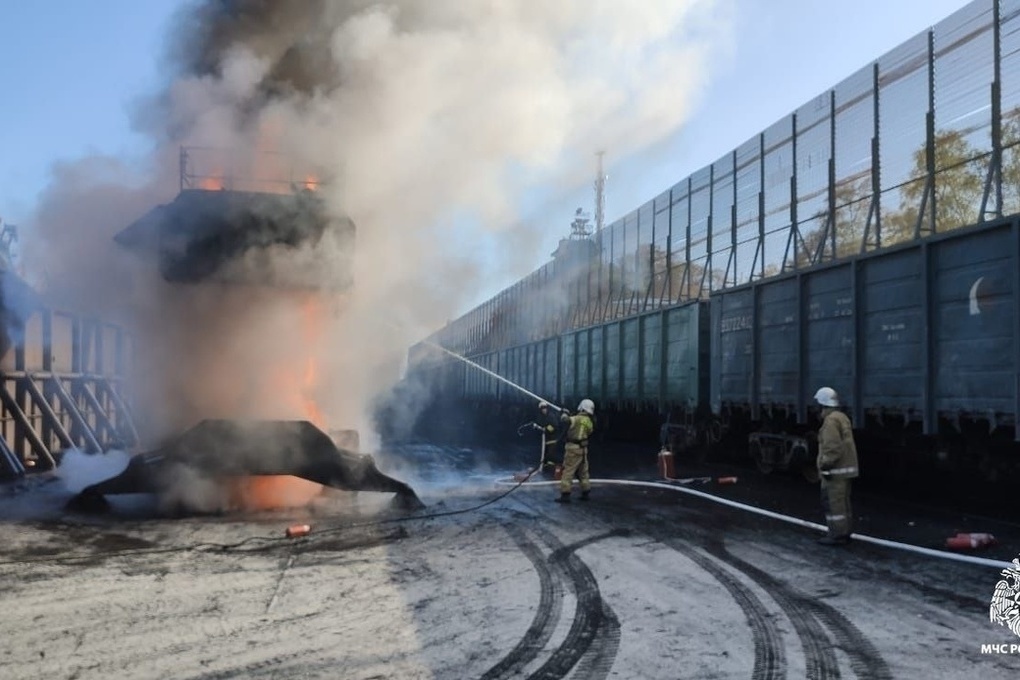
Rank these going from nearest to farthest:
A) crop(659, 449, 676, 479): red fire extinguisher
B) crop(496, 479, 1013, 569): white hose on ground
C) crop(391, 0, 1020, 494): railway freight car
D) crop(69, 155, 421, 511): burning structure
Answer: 1. crop(496, 479, 1013, 569): white hose on ground
2. crop(391, 0, 1020, 494): railway freight car
3. crop(69, 155, 421, 511): burning structure
4. crop(659, 449, 676, 479): red fire extinguisher

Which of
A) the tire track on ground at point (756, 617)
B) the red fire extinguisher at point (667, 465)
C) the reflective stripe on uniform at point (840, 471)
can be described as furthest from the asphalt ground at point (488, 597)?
the red fire extinguisher at point (667, 465)

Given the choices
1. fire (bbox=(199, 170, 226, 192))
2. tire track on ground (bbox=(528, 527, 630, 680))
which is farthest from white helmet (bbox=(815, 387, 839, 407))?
fire (bbox=(199, 170, 226, 192))

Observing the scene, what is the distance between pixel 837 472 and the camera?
7020mm

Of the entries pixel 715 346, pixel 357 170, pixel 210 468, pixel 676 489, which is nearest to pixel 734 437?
pixel 715 346

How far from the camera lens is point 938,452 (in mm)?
8523

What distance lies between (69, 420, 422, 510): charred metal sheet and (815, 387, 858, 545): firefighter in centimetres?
513

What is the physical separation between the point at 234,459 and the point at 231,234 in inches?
120

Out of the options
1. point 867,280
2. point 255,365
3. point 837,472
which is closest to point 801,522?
point 837,472

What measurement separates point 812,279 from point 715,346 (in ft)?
8.79

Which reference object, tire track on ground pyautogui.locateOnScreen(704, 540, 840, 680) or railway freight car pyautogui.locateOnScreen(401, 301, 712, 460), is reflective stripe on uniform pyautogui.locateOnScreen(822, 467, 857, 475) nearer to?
tire track on ground pyautogui.locateOnScreen(704, 540, 840, 680)

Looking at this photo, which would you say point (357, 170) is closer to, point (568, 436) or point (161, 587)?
point (568, 436)

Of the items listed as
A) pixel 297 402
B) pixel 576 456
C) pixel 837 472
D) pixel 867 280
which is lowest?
pixel 576 456

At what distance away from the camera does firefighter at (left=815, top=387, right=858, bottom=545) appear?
6.95 meters

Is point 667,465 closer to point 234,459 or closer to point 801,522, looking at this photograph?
point 801,522
